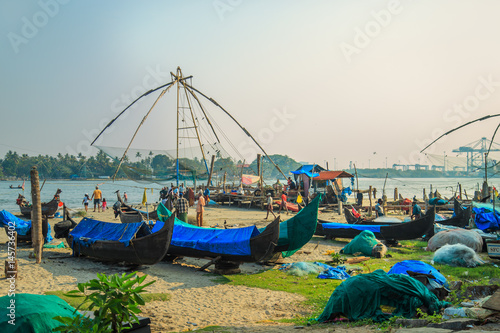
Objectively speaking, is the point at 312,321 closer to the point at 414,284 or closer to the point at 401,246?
the point at 414,284

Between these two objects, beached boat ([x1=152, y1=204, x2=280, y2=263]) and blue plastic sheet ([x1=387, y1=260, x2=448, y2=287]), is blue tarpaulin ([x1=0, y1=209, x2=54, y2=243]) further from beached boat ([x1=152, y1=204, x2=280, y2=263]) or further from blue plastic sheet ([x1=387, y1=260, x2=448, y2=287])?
blue plastic sheet ([x1=387, y1=260, x2=448, y2=287])

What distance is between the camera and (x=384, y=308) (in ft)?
17.8

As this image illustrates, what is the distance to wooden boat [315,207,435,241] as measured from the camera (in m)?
12.7

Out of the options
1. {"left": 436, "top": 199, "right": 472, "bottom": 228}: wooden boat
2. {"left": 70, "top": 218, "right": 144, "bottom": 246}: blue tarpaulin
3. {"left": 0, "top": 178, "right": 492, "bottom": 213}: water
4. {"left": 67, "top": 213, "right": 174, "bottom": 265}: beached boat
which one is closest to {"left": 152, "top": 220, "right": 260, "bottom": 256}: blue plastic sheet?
{"left": 67, "top": 213, "right": 174, "bottom": 265}: beached boat

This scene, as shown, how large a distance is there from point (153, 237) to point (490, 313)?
6.84m

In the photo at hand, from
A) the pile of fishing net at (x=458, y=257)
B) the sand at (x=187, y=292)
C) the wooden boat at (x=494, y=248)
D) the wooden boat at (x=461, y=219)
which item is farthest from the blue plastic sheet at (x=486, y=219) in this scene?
the sand at (x=187, y=292)

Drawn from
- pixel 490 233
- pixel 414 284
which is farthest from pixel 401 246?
pixel 414 284

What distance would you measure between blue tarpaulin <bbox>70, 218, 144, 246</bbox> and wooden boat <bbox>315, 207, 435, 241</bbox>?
23.7 feet

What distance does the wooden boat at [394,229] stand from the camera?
501 inches

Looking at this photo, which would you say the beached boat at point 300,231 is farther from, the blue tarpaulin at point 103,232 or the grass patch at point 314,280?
the blue tarpaulin at point 103,232

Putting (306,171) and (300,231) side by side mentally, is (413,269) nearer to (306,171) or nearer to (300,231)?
(300,231)

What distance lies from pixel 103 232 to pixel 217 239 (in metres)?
3.30

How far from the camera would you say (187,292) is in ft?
25.6

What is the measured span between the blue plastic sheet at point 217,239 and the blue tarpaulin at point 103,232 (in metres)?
1.13
